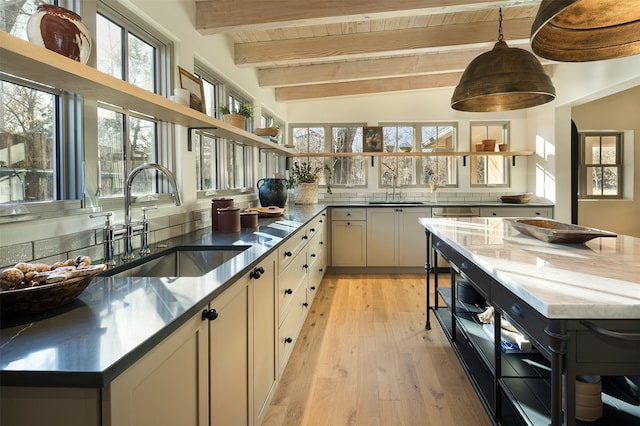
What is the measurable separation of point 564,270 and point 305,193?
12.7 feet

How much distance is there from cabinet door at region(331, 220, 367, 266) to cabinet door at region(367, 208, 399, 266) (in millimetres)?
80

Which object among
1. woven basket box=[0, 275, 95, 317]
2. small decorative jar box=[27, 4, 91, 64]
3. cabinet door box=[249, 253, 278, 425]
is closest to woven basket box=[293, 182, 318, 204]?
cabinet door box=[249, 253, 278, 425]

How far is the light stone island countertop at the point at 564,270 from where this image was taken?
1027mm

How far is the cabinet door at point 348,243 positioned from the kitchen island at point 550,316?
8.66 ft

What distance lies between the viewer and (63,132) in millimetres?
1606

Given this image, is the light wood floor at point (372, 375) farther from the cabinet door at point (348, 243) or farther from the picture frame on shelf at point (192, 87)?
the picture frame on shelf at point (192, 87)

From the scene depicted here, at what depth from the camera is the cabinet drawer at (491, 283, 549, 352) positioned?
1112 millimetres

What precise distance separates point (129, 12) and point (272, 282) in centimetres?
161

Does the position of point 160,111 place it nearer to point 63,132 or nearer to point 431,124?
point 63,132

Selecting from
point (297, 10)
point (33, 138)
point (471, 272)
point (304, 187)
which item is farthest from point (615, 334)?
point (304, 187)

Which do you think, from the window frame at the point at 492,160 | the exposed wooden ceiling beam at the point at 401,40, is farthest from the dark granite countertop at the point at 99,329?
the window frame at the point at 492,160

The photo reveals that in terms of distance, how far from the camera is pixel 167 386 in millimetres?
904

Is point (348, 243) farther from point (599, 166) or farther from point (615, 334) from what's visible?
point (599, 166)

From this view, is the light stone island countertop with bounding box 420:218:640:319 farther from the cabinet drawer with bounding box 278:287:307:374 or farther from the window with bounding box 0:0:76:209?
the window with bounding box 0:0:76:209
